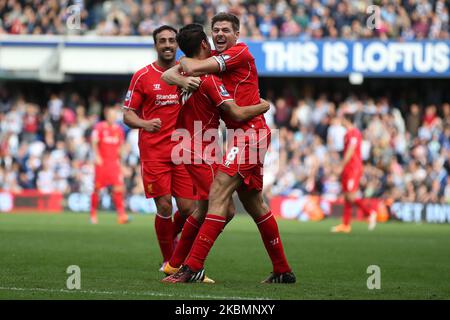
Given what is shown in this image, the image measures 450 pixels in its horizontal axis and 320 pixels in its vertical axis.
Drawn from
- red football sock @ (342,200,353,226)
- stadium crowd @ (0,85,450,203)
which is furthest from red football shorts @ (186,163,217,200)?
stadium crowd @ (0,85,450,203)

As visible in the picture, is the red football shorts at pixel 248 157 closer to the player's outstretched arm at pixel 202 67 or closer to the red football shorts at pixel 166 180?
the player's outstretched arm at pixel 202 67

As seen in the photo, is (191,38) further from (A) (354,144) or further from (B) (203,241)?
(A) (354,144)

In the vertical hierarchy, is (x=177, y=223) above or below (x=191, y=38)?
below

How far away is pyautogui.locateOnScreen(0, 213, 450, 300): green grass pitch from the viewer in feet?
30.0

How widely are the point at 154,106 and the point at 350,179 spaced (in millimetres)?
10081

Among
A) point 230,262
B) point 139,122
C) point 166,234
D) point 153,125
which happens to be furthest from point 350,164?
point 153,125

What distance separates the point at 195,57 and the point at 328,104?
19.7 meters

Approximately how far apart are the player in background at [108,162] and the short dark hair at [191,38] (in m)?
12.1

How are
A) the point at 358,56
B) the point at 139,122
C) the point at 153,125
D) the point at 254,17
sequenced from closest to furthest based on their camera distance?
1. the point at 153,125
2. the point at 139,122
3. the point at 358,56
4. the point at 254,17

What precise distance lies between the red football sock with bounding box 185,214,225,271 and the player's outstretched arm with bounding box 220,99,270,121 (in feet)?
3.21

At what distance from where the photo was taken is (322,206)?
2605 cm

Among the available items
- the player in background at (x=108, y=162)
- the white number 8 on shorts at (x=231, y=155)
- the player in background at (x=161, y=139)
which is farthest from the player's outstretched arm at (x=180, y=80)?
the player in background at (x=108, y=162)

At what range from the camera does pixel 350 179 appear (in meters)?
21.2

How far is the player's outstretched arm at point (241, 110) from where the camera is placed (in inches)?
381
